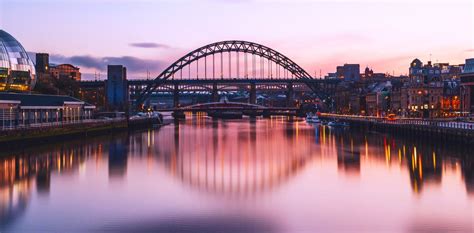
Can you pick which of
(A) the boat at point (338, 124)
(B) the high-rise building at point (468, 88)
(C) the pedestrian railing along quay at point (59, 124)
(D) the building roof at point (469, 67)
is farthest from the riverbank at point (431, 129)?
(C) the pedestrian railing along quay at point (59, 124)

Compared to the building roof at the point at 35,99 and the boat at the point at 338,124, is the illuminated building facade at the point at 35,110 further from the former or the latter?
the boat at the point at 338,124

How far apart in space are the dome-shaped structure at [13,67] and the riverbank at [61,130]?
714 centimetres

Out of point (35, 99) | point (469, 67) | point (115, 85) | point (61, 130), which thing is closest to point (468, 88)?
point (469, 67)

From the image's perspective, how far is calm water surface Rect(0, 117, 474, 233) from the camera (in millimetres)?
19391

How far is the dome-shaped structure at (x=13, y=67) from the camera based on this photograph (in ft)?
189

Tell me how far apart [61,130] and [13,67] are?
1129 cm

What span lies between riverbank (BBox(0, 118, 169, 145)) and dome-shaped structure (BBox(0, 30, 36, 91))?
714 centimetres

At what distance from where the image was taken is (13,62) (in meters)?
59.3

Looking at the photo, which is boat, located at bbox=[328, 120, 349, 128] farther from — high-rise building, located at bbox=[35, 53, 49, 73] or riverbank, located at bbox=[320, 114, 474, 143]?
high-rise building, located at bbox=[35, 53, 49, 73]

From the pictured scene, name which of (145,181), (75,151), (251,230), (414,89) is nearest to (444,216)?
(251,230)

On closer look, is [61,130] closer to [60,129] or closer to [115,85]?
[60,129]

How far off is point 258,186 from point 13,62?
3942cm

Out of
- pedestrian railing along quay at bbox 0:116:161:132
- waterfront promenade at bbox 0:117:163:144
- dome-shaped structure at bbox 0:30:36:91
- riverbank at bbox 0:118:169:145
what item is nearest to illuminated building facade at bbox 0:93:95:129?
pedestrian railing along quay at bbox 0:116:161:132

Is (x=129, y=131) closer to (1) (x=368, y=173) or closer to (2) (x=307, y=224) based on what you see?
(1) (x=368, y=173)
